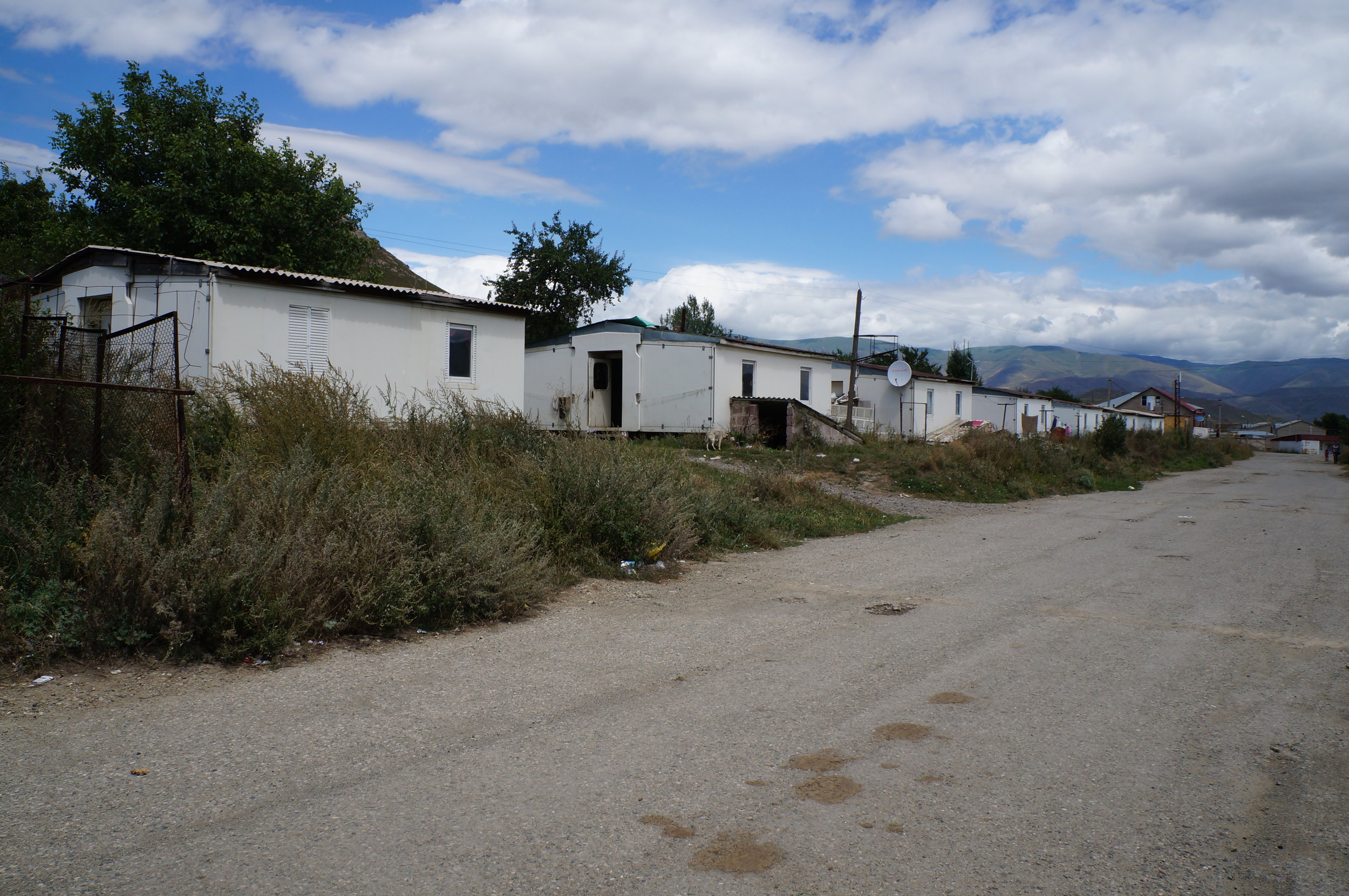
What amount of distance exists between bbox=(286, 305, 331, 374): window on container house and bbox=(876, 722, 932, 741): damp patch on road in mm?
13014

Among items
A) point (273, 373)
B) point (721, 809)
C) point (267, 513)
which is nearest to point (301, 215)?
point (273, 373)

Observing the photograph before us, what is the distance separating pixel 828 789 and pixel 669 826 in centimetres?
73

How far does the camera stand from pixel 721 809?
126 inches

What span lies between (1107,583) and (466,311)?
43.1 ft

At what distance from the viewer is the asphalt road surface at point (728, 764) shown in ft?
9.14

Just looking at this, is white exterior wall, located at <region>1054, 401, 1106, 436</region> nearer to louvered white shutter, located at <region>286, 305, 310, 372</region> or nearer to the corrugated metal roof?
the corrugated metal roof

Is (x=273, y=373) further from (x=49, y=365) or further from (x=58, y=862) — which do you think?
(x=58, y=862)

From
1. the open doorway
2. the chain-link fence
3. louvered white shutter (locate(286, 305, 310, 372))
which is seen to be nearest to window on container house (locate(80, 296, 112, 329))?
louvered white shutter (locate(286, 305, 310, 372))

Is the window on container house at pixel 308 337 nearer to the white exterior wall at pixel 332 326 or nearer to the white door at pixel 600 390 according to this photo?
the white exterior wall at pixel 332 326

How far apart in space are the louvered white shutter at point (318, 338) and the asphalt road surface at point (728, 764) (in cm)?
1027

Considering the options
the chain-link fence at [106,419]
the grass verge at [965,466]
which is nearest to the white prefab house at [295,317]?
the grass verge at [965,466]

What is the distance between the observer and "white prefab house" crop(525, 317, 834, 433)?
22969 mm

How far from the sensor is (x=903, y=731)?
4.06 meters

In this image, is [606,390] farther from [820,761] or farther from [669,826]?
[669,826]
